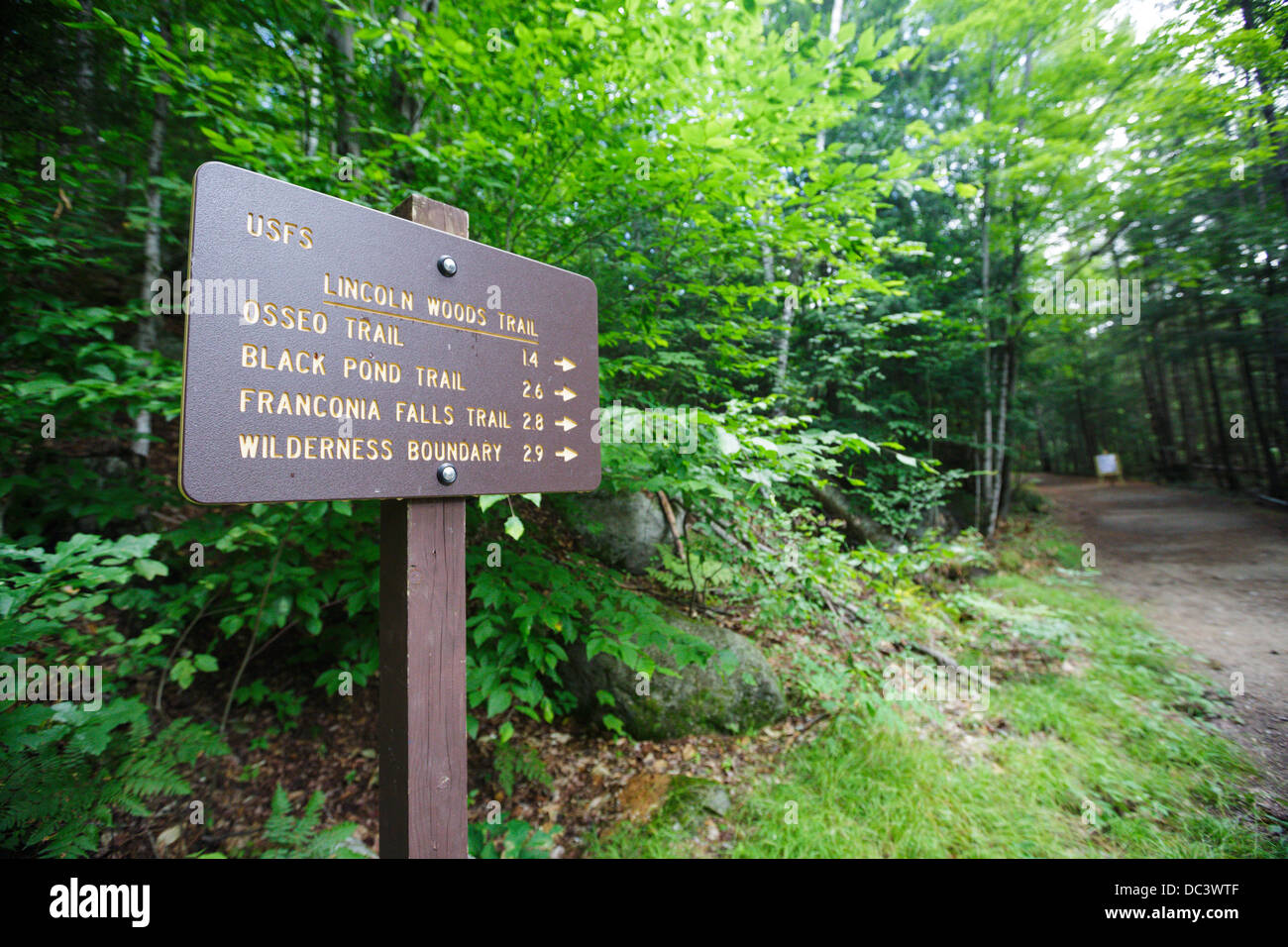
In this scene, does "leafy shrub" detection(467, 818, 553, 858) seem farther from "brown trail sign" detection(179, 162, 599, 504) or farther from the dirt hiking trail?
the dirt hiking trail

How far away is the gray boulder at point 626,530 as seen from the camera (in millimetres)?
5090

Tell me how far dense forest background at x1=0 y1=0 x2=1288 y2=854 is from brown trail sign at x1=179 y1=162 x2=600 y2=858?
41cm

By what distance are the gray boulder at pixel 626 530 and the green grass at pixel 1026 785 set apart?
2.37 metres

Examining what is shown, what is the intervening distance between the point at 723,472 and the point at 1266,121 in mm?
3438

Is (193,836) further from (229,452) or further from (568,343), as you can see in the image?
(568,343)

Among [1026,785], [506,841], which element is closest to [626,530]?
[506,841]

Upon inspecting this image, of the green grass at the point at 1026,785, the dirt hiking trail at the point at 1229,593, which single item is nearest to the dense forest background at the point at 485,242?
the dirt hiking trail at the point at 1229,593

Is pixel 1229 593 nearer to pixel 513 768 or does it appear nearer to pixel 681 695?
pixel 681 695

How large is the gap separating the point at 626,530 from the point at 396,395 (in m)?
4.05

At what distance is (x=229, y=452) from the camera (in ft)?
3.38

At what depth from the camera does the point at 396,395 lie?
1.29m

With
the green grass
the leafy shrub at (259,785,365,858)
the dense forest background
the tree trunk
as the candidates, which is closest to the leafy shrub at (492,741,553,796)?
the dense forest background

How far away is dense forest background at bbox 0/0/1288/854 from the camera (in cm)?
238
